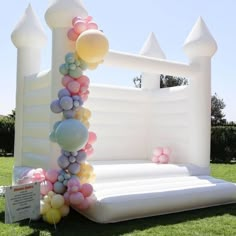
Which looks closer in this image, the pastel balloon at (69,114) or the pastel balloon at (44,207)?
the pastel balloon at (44,207)

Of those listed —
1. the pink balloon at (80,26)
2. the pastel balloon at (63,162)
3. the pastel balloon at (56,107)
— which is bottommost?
the pastel balloon at (63,162)

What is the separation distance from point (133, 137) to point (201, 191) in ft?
7.29

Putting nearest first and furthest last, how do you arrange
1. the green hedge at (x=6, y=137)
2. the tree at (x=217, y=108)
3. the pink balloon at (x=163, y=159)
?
the pink balloon at (x=163, y=159), the green hedge at (x=6, y=137), the tree at (x=217, y=108)

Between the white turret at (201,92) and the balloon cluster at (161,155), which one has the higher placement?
the white turret at (201,92)

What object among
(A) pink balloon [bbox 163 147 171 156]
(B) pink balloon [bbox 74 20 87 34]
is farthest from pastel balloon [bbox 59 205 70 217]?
Answer: (A) pink balloon [bbox 163 147 171 156]

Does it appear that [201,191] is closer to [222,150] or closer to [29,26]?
[29,26]

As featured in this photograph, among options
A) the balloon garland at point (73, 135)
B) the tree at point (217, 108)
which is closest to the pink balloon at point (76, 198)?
the balloon garland at point (73, 135)

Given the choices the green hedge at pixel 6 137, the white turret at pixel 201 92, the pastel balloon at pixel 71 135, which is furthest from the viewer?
the green hedge at pixel 6 137

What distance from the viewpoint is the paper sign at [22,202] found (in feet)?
11.6

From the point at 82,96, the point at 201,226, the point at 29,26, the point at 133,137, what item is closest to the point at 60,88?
the point at 82,96

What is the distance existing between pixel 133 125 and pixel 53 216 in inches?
126

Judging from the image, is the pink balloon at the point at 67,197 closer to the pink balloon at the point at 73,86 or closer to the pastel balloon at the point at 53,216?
the pastel balloon at the point at 53,216

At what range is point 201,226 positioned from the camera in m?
4.00

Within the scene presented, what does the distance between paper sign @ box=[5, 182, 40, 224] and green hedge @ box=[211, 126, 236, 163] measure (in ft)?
32.3
